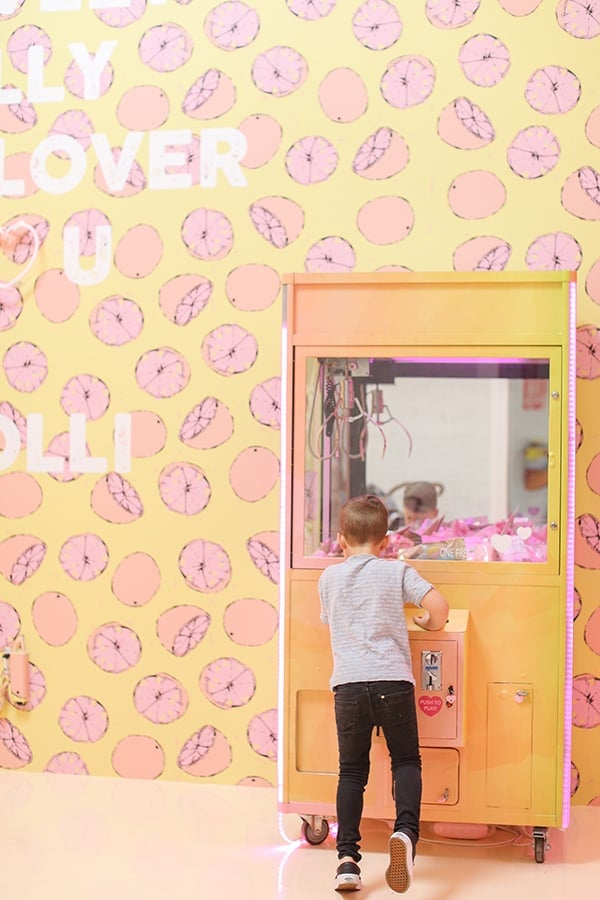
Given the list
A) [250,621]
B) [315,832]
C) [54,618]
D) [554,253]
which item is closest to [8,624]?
[54,618]

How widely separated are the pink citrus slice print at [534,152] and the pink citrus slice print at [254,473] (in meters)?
1.11

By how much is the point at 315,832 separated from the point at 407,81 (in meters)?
2.13

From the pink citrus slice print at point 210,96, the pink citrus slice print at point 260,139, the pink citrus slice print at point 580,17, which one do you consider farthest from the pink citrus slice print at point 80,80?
the pink citrus slice print at point 580,17

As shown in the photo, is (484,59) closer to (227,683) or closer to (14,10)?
(14,10)

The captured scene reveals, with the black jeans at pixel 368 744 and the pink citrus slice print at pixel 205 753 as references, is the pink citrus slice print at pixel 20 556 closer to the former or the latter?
the pink citrus slice print at pixel 205 753

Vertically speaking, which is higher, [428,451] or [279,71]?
[279,71]

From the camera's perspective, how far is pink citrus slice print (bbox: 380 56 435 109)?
3.16 metres

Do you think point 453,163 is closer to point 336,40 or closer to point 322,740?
point 336,40

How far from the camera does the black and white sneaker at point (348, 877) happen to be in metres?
2.43

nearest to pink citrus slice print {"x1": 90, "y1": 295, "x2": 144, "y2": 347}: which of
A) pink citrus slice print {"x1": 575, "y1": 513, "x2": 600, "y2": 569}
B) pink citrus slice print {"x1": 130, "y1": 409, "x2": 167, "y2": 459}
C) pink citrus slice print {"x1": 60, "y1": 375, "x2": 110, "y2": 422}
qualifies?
pink citrus slice print {"x1": 60, "y1": 375, "x2": 110, "y2": 422}

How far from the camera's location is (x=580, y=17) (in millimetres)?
3092

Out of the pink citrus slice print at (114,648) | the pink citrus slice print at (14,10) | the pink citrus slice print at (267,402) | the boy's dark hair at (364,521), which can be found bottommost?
the pink citrus slice print at (114,648)

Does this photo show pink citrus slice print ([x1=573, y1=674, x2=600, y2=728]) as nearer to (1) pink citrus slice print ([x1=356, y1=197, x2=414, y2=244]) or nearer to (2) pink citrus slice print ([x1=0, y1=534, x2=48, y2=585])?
(1) pink citrus slice print ([x1=356, y1=197, x2=414, y2=244])

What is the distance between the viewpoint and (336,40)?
321 centimetres
